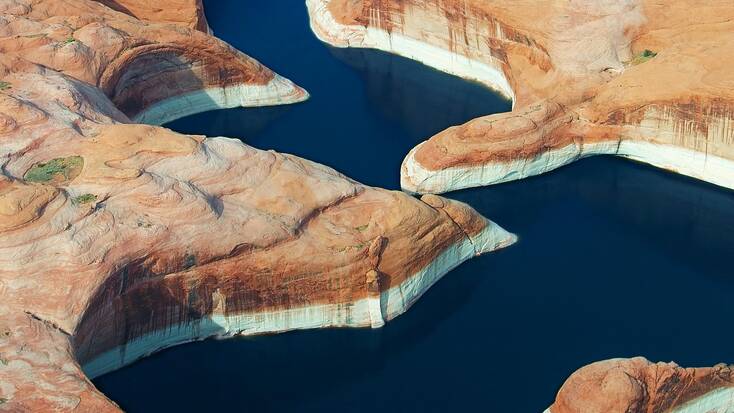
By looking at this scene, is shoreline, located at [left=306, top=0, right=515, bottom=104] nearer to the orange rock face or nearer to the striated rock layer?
the orange rock face

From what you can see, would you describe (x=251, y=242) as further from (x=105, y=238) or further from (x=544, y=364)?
(x=544, y=364)

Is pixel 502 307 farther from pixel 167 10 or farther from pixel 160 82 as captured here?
pixel 167 10

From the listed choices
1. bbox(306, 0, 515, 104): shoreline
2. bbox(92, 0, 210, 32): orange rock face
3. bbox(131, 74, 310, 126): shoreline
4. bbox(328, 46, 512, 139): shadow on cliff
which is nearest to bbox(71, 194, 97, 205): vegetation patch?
bbox(131, 74, 310, 126): shoreline

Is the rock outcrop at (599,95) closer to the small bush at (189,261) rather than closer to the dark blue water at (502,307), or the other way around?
the dark blue water at (502,307)

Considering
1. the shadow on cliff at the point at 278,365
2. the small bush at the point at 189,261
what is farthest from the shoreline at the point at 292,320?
the small bush at the point at 189,261

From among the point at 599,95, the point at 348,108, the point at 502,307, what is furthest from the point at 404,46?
the point at 502,307

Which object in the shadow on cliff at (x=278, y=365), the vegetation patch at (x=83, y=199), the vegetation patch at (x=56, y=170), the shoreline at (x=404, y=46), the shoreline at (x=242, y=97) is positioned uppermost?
the shoreline at (x=404, y=46)
